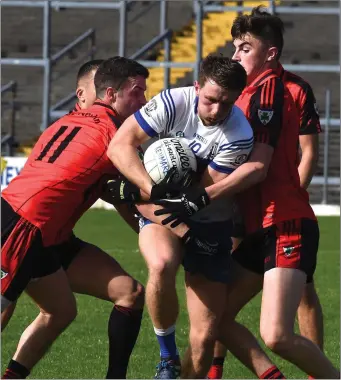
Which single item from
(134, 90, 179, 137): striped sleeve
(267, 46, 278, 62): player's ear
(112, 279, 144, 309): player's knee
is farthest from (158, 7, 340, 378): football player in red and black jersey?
(112, 279, 144, 309): player's knee

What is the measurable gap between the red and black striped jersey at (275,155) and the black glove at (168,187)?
0.48 meters

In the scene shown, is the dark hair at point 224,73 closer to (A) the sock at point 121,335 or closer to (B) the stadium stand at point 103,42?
(A) the sock at point 121,335

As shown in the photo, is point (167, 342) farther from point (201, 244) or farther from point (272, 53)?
point (272, 53)

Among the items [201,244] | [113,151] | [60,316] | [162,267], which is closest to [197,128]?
[113,151]

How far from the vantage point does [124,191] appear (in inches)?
253

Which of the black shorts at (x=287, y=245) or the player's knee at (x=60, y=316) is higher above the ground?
the black shorts at (x=287, y=245)

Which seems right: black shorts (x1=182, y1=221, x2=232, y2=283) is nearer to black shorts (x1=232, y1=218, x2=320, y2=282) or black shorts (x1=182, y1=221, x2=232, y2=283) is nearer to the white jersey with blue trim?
black shorts (x1=232, y1=218, x2=320, y2=282)

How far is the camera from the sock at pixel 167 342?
6719 millimetres

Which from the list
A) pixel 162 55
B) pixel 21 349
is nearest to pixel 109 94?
pixel 21 349

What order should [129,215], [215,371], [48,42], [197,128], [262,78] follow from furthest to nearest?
[48,42] < [215,371] < [129,215] < [262,78] < [197,128]

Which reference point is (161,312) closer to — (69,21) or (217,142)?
(217,142)

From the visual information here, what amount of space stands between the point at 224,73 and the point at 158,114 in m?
0.43

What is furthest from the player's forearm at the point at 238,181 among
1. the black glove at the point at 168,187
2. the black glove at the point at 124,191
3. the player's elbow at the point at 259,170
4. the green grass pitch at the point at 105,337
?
the green grass pitch at the point at 105,337

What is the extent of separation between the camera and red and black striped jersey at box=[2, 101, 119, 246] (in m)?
6.40
